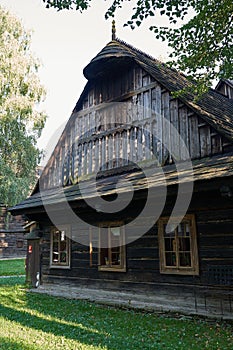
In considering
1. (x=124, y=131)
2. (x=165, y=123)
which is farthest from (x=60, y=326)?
(x=124, y=131)

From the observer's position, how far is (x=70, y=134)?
11688 millimetres

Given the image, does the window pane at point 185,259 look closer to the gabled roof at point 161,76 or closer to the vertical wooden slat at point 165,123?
the vertical wooden slat at point 165,123

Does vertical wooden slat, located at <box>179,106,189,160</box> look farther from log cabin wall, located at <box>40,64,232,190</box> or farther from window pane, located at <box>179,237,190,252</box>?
window pane, located at <box>179,237,190,252</box>

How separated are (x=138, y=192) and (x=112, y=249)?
8.38 feet

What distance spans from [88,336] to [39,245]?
663 cm

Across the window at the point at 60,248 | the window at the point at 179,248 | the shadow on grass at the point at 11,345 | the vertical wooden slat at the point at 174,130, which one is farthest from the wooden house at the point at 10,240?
the shadow on grass at the point at 11,345

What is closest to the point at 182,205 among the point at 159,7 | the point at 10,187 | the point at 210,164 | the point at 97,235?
the point at 210,164

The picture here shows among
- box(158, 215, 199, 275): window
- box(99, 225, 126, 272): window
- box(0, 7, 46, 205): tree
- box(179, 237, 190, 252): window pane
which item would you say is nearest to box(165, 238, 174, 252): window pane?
box(158, 215, 199, 275): window

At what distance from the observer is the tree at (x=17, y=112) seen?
21.2 m

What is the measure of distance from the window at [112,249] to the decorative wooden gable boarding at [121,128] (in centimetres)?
173

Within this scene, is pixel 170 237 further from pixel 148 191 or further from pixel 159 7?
pixel 159 7

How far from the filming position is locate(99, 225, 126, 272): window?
9.00 metres

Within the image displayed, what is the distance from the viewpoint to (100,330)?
5.96 m

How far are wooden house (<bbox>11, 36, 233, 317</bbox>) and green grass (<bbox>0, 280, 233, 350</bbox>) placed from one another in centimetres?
111
